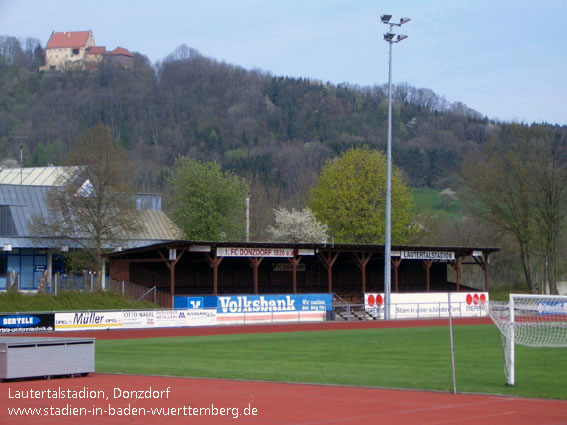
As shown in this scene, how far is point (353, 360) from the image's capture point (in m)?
23.5

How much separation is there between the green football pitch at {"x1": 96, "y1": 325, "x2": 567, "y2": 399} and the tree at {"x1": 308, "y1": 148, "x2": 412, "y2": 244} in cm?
3568

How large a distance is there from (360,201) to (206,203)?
14.9 metres

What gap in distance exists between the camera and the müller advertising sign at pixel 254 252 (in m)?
47.4

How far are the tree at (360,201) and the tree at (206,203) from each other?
9285 millimetres

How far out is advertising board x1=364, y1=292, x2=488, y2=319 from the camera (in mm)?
50625

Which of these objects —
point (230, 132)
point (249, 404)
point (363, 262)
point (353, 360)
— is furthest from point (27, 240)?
point (230, 132)

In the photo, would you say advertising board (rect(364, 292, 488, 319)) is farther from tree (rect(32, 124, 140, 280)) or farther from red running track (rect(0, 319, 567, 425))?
red running track (rect(0, 319, 567, 425))

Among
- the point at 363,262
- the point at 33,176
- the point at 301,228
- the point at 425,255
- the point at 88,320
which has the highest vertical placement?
the point at 33,176

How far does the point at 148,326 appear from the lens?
39.4m

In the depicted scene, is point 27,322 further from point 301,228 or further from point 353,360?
point 301,228

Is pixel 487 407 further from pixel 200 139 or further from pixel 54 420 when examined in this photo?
pixel 200 139

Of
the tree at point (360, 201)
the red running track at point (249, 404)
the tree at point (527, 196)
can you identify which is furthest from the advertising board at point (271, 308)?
the red running track at point (249, 404)

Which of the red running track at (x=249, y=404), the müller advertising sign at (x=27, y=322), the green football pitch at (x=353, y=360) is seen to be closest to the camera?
the red running track at (x=249, y=404)

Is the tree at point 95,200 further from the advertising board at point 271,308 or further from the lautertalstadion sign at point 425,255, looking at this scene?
the lautertalstadion sign at point 425,255
